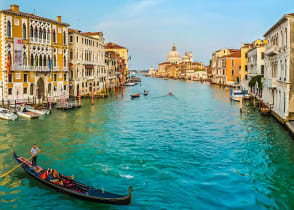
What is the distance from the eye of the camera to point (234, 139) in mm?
19312

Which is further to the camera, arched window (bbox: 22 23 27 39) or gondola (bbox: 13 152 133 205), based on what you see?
arched window (bbox: 22 23 27 39)

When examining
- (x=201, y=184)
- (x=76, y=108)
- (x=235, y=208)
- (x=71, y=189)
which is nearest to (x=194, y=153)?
(x=201, y=184)

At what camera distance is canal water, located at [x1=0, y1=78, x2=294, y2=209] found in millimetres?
10812

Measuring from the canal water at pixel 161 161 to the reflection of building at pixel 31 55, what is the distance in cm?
743

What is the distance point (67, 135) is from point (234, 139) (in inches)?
432

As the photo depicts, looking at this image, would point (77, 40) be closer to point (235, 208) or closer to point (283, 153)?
point (283, 153)

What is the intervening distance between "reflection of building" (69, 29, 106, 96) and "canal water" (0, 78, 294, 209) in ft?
59.3

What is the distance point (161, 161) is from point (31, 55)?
2272cm

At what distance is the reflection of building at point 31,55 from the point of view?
29031 mm

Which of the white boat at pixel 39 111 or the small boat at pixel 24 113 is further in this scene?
the white boat at pixel 39 111

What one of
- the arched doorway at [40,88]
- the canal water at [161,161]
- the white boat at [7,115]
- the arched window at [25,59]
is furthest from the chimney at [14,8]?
the canal water at [161,161]

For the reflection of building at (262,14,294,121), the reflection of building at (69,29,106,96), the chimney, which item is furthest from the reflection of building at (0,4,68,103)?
the reflection of building at (262,14,294,121)

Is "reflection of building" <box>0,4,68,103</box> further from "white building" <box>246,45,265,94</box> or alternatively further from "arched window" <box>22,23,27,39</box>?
"white building" <box>246,45,265,94</box>

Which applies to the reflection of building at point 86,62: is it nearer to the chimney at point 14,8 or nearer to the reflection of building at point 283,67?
the chimney at point 14,8
